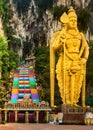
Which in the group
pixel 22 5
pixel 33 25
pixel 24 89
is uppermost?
pixel 22 5

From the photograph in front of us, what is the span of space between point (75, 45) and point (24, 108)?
9.39 ft

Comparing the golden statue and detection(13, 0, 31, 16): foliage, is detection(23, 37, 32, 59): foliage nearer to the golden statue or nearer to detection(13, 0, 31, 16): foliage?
detection(13, 0, 31, 16): foliage

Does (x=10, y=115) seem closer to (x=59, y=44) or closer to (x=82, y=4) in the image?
(x=59, y=44)

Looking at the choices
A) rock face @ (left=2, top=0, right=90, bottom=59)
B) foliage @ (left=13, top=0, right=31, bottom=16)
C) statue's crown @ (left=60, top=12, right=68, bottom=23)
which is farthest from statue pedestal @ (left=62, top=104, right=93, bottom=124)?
foliage @ (left=13, top=0, right=31, bottom=16)

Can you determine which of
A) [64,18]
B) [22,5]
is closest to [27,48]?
[22,5]

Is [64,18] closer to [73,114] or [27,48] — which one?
[73,114]

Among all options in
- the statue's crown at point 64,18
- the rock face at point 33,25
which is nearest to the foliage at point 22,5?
the rock face at point 33,25

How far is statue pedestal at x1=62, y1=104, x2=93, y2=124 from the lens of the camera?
14.3 m

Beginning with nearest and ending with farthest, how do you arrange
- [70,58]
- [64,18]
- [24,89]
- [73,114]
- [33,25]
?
[73,114], [70,58], [64,18], [24,89], [33,25]

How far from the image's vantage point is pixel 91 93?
22.2 meters

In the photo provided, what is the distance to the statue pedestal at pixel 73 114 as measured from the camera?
46.8 feet

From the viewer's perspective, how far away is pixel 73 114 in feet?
47.5

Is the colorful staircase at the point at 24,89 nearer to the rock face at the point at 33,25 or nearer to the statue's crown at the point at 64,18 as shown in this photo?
the statue's crown at the point at 64,18

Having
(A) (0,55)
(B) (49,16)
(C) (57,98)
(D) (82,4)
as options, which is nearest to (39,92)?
(C) (57,98)
